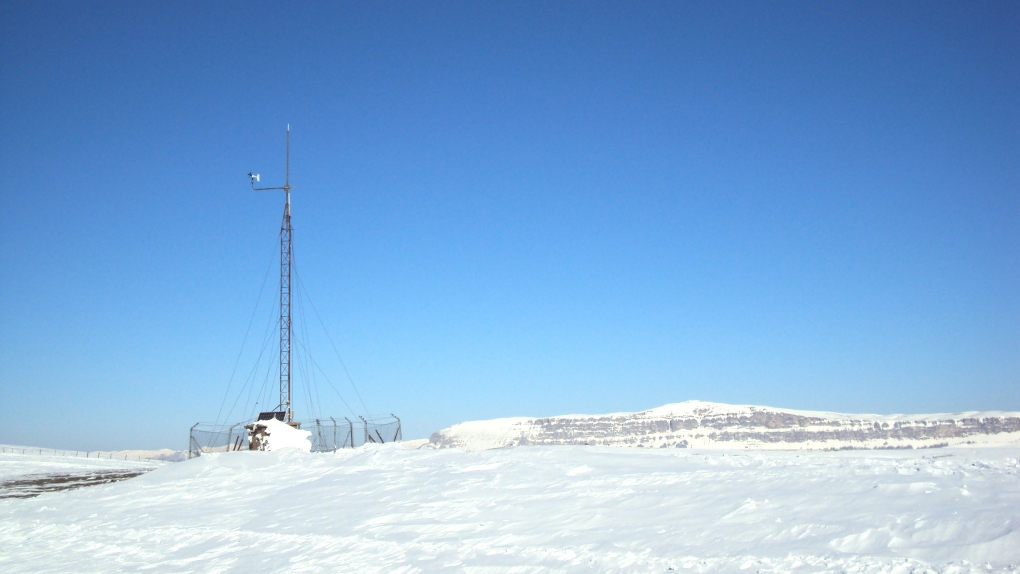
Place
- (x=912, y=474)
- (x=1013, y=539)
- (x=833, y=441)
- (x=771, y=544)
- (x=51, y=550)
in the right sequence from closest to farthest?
1. (x=1013, y=539)
2. (x=771, y=544)
3. (x=912, y=474)
4. (x=51, y=550)
5. (x=833, y=441)

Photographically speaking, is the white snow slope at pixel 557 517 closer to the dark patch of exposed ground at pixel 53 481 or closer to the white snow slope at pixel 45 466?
the dark patch of exposed ground at pixel 53 481

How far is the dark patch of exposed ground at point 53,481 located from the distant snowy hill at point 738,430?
981 centimetres

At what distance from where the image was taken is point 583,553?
8.72 meters

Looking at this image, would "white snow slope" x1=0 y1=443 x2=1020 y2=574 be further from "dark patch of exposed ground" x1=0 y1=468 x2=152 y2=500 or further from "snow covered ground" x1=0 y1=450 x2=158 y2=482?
"snow covered ground" x1=0 y1=450 x2=158 y2=482

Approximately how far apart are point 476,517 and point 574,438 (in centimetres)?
2540

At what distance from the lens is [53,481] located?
21.2 meters

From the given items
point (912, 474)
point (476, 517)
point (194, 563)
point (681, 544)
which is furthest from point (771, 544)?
point (194, 563)

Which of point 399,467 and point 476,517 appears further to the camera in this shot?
point 399,467

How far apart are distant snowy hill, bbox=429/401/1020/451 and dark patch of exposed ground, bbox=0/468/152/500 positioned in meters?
9.81

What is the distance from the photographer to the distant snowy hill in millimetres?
23500

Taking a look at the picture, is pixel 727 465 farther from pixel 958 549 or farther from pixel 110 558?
pixel 110 558

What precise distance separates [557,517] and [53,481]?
700 inches

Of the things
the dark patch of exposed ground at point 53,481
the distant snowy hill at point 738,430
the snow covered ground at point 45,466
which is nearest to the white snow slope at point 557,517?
the dark patch of exposed ground at point 53,481

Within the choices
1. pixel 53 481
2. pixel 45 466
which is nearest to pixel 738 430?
pixel 53 481
